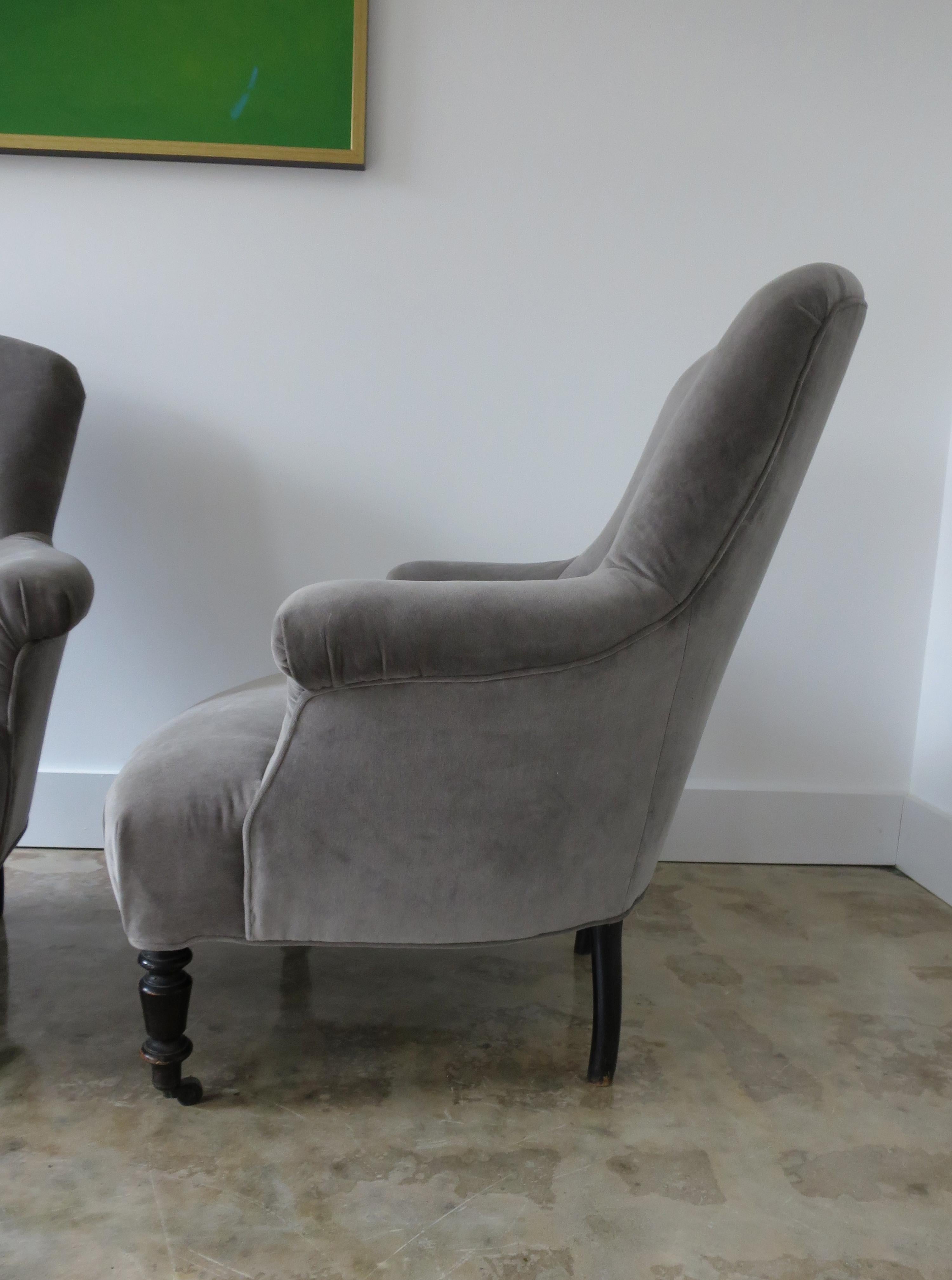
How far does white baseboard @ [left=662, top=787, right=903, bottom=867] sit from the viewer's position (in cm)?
208

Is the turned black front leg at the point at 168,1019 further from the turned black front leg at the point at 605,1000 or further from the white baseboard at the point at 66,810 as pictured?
the white baseboard at the point at 66,810

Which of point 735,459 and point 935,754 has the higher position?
point 735,459

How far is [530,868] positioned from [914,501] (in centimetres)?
143

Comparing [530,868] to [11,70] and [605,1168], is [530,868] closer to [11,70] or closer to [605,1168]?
[605,1168]

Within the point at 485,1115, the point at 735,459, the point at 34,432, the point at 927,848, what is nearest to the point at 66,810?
the point at 34,432

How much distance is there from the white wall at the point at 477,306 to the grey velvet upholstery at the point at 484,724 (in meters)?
0.92

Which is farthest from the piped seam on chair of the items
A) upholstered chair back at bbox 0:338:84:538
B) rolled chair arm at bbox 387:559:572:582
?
upholstered chair back at bbox 0:338:84:538

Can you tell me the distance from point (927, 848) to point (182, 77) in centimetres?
222

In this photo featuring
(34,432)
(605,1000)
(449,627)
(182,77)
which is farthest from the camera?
(182,77)

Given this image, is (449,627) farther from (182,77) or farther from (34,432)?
(182,77)

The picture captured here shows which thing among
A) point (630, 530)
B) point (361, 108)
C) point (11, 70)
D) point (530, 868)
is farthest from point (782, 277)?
point (11, 70)

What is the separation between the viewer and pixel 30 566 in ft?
3.91

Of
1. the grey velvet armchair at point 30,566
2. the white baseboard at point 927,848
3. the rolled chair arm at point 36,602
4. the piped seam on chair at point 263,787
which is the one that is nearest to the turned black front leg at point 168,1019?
the piped seam on chair at point 263,787

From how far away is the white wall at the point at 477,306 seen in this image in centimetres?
190
